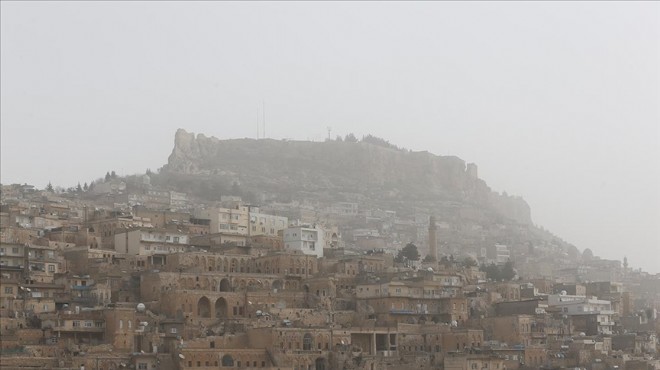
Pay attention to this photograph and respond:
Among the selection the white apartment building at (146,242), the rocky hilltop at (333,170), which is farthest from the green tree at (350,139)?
the white apartment building at (146,242)

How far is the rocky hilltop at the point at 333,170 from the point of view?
3917 inches

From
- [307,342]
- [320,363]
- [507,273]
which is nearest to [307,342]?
[307,342]

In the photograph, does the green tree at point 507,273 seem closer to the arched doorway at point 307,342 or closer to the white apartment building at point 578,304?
the white apartment building at point 578,304

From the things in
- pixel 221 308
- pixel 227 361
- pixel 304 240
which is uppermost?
pixel 304 240

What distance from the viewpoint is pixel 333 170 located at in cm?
10962

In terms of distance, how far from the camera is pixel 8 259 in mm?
47750

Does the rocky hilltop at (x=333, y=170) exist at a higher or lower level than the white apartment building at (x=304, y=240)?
higher

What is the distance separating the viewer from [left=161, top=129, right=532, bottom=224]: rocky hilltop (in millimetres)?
99500

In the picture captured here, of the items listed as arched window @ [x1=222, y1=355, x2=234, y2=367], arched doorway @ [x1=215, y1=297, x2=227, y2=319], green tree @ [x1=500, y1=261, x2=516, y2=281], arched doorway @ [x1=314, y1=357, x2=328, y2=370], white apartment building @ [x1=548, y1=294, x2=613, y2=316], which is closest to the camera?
arched window @ [x1=222, y1=355, x2=234, y2=367]

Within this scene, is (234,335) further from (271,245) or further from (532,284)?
(532,284)

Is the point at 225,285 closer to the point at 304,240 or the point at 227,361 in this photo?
the point at 227,361

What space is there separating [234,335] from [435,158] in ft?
247

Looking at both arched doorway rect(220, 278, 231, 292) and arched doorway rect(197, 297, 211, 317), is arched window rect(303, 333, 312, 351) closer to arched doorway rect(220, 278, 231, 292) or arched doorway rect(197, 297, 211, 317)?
arched doorway rect(197, 297, 211, 317)

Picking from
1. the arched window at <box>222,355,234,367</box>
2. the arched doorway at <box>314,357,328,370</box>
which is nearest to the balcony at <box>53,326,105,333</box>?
the arched window at <box>222,355,234,367</box>
